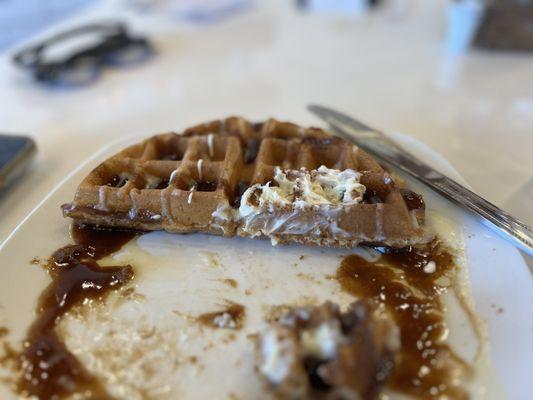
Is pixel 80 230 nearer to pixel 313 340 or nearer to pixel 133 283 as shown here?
pixel 133 283

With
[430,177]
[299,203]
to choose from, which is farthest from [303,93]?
[299,203]

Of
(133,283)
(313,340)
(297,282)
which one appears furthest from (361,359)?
(133,283)

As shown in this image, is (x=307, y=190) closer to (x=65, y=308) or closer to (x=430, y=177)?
(x=430, y=177)

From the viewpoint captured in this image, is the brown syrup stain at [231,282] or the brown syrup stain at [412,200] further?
the brown syrup stain at [412,200]

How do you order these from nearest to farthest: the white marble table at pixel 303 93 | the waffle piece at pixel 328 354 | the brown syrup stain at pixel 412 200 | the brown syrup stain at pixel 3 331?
the waffle piece at pixel 328 354
the brown syrup stain at pixel 3 331
the brown syrup stain at pixel 412 200
the white marble table at pixel 303 93

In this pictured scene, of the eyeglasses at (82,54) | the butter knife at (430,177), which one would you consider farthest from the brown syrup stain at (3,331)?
the eyeglasses at (82,54)

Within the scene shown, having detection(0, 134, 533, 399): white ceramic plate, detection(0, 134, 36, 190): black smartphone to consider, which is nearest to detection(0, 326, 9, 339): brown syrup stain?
detection(0, 134, 533, 399): white ceramic plate

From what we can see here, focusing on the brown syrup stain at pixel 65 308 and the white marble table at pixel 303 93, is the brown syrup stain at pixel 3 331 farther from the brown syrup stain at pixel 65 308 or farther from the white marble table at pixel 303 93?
the white marble table at pixel 303 93
